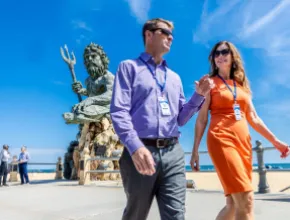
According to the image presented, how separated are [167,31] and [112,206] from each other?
3866 millimetres

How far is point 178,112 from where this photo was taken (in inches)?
87.8

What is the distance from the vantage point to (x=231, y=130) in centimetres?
246

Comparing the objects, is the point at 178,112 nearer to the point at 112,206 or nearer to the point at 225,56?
the point at 225,56

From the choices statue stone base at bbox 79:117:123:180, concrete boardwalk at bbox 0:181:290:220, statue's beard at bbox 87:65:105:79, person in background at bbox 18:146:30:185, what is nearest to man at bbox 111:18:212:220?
concrete boardwalk at bbox 0:181:290:220

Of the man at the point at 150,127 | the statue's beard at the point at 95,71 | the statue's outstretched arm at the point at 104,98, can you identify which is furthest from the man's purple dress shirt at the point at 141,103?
the statue's beard at the point at 95,71

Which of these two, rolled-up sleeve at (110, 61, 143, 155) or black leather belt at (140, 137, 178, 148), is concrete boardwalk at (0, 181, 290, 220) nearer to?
black leather belt at (140, 137, 178, 148)

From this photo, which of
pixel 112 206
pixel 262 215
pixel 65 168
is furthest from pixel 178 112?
pixel 65 168

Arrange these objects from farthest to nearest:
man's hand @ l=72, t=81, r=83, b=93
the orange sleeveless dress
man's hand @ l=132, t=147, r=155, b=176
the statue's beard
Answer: man's hand @ l=72, t=81, r=83, b=93 < the statue's beard < the orange sleeveless dress < man's hand @ l=132, t=147, r=155, b=176

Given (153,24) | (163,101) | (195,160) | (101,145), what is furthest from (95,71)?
(163,101)

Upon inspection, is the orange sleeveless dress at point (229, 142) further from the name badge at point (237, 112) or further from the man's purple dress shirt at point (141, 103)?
the man's purple dress shirt at point (141, 103)

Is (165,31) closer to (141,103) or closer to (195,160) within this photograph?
(141,103)

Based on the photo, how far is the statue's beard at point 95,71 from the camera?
38.5 ft

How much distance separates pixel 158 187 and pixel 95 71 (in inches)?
404

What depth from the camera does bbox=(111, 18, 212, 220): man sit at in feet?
6.00
